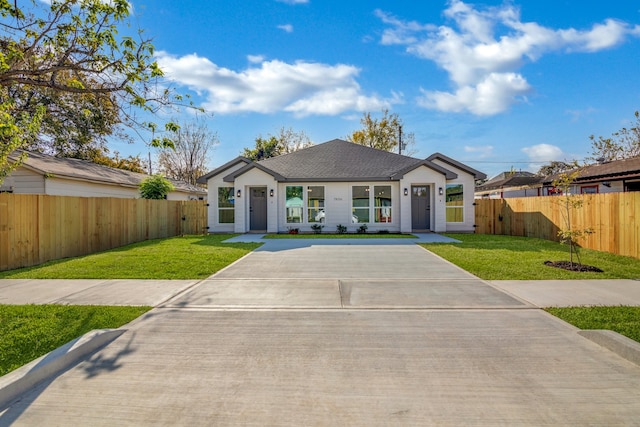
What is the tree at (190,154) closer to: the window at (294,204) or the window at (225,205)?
the window at (225,205)

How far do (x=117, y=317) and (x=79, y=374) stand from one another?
57.8 inches

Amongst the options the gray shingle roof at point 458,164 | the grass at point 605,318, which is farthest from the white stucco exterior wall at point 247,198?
the grass at point 605,318

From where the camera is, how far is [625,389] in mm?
2729

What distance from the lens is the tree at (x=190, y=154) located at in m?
31.1

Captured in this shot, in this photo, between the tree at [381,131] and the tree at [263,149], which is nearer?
the tree at [381,131]

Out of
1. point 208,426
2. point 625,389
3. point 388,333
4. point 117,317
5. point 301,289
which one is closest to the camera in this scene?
point 208,426

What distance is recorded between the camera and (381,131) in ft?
114

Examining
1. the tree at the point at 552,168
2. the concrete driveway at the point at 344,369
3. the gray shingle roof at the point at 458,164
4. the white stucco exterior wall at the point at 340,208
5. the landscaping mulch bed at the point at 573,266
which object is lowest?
the concrete driveway at the point at 344,369

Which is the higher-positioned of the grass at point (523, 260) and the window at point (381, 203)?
the window at point (381, 203)

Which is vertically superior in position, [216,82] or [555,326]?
[216,82]

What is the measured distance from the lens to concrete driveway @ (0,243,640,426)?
7.99 ft

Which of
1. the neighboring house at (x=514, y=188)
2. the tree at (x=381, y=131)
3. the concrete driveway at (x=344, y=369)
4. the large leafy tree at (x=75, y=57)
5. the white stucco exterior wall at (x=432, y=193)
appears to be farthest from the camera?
the tree at (x=381, y=131)

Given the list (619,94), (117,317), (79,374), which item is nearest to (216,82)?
(117,317)

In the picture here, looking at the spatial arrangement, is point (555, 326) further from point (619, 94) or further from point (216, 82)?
point (619, 94)
